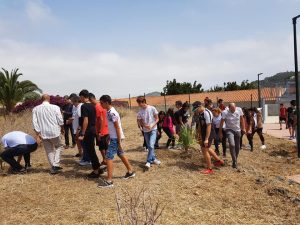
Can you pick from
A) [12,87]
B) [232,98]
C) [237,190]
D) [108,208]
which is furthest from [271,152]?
[232,98]

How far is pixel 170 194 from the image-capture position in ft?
20.3

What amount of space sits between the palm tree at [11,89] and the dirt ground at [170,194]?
1779 centimetres

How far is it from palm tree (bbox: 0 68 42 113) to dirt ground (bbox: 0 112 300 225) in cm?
1779

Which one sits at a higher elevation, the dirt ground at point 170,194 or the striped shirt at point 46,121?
the striped shirt at point 46,121

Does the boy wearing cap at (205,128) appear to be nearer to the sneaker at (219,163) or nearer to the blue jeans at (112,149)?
the sneaker at (219,163)

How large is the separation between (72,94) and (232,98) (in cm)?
3246

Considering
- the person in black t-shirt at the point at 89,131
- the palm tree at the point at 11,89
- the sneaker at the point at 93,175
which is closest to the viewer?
the person in black t-shirt at the point at 89,131

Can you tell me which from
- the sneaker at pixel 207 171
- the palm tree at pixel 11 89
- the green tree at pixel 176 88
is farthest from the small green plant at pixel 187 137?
the green tree at pixel 176 88

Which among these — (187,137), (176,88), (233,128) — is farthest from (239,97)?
(233,128)

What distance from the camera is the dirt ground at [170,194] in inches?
207

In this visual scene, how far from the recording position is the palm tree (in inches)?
982

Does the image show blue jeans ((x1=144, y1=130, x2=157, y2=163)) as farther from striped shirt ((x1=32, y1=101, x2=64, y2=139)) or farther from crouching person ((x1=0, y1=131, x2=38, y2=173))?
crouching person ((x1=0, y1=131, x2=38, y2=173))

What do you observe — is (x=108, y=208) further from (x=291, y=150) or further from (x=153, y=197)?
(x=291, y=150)

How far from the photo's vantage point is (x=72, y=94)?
346 inches
